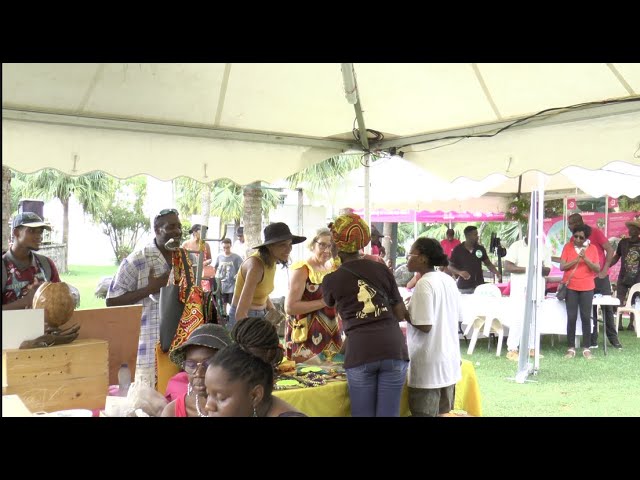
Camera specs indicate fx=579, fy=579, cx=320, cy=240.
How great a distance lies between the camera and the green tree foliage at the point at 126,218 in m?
35.4

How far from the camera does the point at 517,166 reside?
4379 mm

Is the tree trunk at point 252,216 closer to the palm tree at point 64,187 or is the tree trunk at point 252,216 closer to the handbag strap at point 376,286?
the handbag strap at point 376,286

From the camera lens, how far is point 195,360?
8.89 feet

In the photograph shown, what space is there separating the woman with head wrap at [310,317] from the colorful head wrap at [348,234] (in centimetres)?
68

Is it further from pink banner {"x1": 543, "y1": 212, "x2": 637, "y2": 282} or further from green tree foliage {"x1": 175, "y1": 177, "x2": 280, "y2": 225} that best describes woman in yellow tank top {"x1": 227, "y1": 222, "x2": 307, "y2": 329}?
green tree foliage {"x1": 175, "y1": 177, "x2": 280, "y2": 225}

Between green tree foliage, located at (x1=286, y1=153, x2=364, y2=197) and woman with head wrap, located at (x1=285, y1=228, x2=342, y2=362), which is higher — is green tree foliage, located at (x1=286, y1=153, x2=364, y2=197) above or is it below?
above

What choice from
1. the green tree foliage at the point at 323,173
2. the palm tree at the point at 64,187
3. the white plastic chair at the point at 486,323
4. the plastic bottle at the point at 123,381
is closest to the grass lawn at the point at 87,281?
the palm tree at the point at 64,187

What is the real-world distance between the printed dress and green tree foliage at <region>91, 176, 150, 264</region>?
32.9 metres

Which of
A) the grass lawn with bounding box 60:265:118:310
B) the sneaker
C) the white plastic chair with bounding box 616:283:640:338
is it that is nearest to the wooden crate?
the sneaker

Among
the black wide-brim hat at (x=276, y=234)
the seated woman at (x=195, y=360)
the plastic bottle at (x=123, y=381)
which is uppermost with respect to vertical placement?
the black wide-brim hat at (x=276, y=234)

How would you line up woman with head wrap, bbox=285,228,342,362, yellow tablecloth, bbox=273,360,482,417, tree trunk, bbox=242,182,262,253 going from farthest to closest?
tree trunk, bbox=242,182,262,253 → woman with head wrap, bbox=285,228,342,362 → yellow tablecloth, bbox=273,360,482,417

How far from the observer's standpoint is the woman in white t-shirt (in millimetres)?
3523
